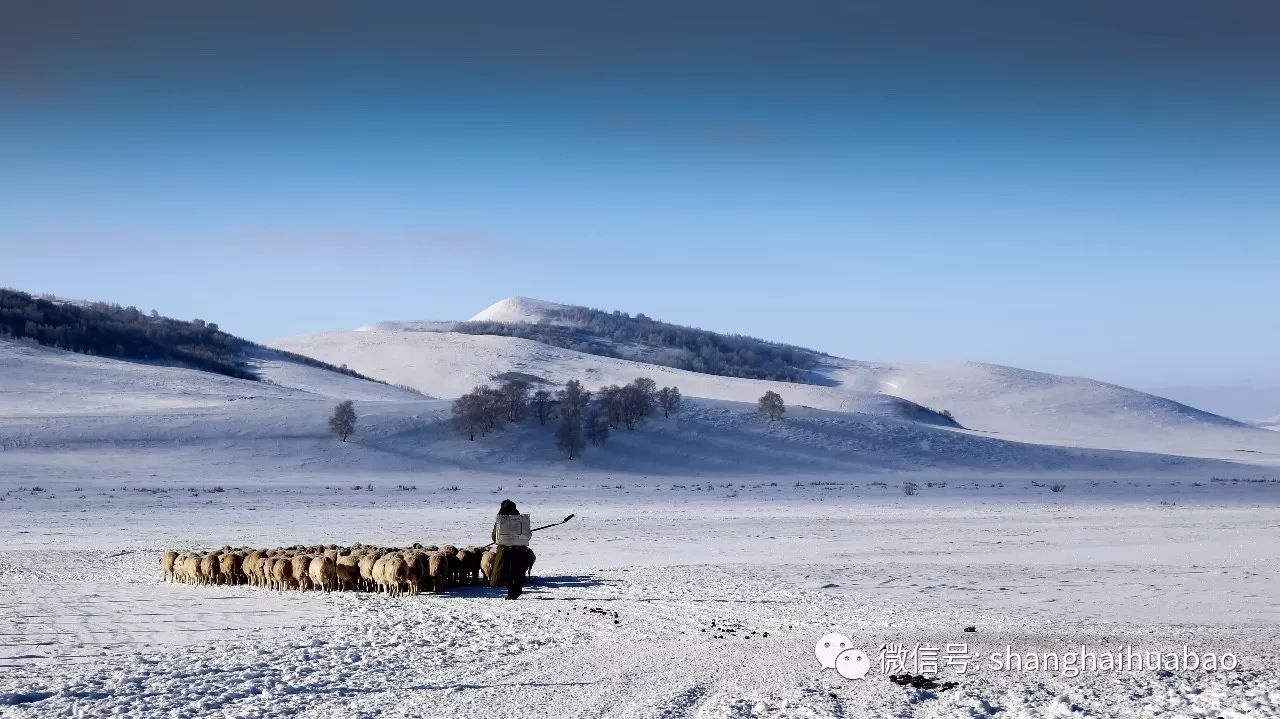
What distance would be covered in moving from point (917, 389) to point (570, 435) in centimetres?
10682

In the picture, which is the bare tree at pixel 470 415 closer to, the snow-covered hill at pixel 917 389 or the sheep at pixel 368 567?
the snow-covered hill at pixel 917 389

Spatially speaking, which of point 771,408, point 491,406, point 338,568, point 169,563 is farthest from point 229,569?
point 771,408

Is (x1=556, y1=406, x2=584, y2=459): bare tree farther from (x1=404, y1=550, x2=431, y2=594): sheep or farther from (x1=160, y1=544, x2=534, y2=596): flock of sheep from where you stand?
(x1=404, y1=550, x2=431, y2=594): sheep

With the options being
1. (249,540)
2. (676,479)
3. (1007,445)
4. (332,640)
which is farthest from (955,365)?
(332,640)

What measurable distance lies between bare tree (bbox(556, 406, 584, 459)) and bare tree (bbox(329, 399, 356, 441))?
11.4 metres

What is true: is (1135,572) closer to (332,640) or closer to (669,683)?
(669,683)

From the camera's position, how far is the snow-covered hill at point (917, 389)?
119 m

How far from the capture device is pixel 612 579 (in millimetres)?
18250

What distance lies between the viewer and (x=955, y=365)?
17825 centimetres

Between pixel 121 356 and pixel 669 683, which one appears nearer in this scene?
pixel 669 683

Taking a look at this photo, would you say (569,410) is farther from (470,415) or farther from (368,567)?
(368,567)

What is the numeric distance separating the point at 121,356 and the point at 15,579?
106m

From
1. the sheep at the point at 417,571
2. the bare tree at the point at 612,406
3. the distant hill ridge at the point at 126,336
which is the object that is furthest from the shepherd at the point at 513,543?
the distant hill ridge at the point at 126,336

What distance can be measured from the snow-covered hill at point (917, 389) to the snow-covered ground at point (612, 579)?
4638 centimetres
